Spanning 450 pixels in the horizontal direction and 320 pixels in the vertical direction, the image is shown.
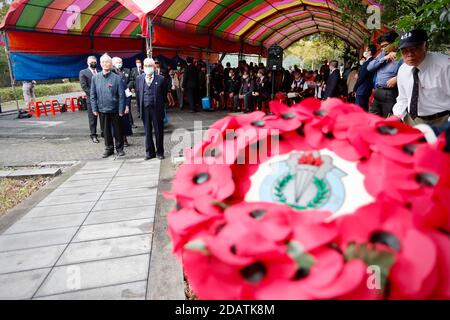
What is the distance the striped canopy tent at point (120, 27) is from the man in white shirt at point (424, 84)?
14.7 feet

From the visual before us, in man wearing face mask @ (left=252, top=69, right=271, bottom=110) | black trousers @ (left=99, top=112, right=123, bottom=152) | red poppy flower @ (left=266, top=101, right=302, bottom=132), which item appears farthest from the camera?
man wearing face mask @ (left=252, top=69, right=271, bottom=110)

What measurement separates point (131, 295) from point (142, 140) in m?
6.05

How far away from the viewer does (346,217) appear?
95 cm

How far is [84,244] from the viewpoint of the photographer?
3.14 metres

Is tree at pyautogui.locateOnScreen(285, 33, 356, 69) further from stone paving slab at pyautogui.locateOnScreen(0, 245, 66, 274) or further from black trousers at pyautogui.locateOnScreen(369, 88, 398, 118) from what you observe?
stone paving slab at pyautogui.locateOnScreen(0, 245, 66, 274)

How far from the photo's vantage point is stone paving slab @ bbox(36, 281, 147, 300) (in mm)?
2304

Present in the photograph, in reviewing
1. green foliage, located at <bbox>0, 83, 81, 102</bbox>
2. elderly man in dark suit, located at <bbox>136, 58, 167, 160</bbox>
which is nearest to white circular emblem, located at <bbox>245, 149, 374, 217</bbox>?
elderly man in dark suit, located at <bbox>136, 58, 167, 160</bbox>

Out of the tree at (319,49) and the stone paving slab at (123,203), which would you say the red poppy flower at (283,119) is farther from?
the tree at (319,49)

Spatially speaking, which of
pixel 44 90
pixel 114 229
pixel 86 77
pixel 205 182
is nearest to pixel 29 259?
pixel 114 229

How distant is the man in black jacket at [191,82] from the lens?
12250 mm

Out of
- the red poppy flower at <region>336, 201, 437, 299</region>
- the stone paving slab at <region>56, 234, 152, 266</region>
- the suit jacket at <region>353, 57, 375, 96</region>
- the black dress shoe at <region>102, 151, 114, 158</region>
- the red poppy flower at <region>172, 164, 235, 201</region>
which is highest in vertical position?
the suit jacket at <region>353, 57, 375, 96</region>

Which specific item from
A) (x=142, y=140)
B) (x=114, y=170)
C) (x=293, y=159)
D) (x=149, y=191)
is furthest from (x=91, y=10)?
(x=293, y=159)

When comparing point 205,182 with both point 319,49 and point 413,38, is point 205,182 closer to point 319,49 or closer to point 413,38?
point 413,38

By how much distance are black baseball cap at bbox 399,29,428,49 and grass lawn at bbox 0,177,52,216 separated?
4771 mm
